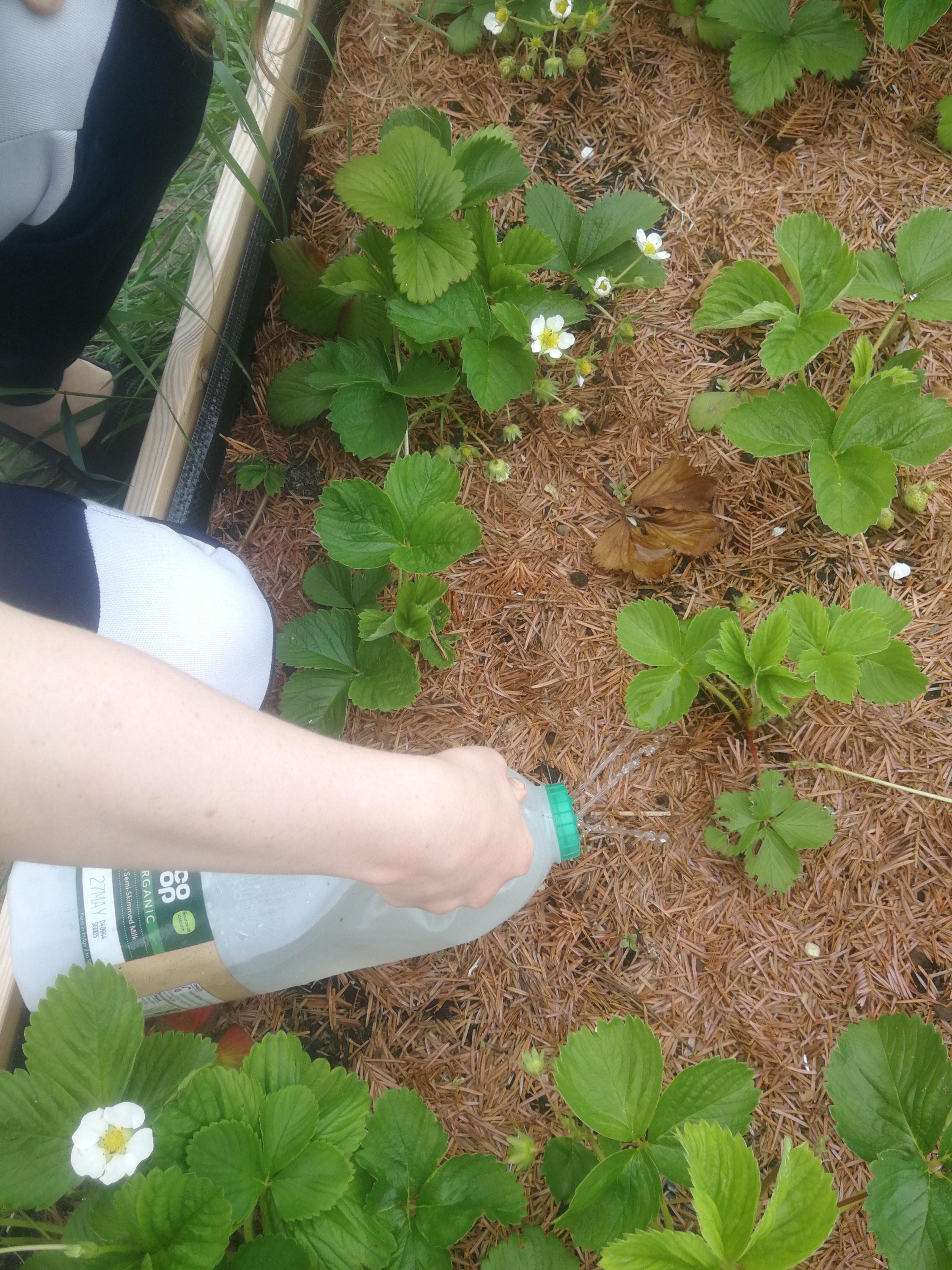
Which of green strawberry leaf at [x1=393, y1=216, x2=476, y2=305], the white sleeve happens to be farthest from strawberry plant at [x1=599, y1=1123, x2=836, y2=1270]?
the white sleeve

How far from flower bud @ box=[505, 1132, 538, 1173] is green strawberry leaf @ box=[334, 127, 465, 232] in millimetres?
1426

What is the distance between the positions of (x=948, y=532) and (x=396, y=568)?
987 millimetres

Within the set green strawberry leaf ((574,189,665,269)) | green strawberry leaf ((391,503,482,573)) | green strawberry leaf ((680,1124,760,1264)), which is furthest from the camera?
green strawberry leaf ((574,189,665,269))

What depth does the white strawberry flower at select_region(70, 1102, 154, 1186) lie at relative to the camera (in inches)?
32.6

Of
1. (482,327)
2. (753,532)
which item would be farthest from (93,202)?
(753,532)

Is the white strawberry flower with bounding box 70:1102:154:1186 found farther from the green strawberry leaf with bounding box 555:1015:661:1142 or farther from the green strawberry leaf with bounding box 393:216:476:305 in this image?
the green strawberry leaf with bounding box 393:216:476:305

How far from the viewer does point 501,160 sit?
1324 mm

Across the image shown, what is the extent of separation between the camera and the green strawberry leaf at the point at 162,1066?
929mm

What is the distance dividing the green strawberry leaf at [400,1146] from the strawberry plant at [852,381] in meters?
1.04

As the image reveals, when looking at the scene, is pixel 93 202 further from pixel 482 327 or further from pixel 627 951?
pixel 627 951

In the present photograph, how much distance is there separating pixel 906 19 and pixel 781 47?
27cm

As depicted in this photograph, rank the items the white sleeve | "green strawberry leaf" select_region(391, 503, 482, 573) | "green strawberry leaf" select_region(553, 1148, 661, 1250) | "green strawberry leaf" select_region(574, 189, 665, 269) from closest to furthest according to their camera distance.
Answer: "green strawberry leaf" select_region(553, 1148, 661, 1250), the white sleeve, "green strawberry leaf" select_region(391, 503, 482, 573), "green strawberry leaf" select_region(574, 189, 665, 269)

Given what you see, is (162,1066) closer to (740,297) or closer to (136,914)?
(136,914)

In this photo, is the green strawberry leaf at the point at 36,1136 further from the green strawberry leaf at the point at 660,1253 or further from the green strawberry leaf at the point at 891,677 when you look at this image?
the green strawberry leaf at the point at 891,677
